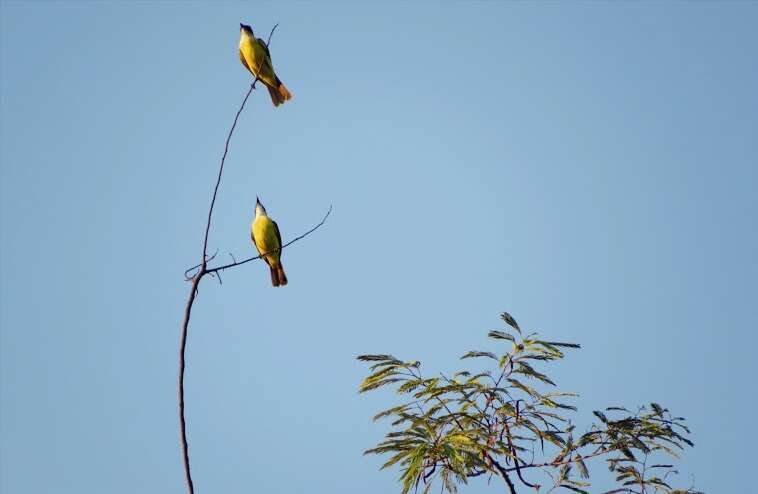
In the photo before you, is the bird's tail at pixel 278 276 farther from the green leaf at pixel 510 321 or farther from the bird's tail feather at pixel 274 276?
the green leaf at pixel 510 321

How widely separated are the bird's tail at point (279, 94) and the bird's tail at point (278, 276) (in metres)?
2.17

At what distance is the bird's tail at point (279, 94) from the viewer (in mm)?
10109

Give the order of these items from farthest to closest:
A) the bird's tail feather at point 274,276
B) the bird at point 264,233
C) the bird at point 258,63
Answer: the bird's tail feather at point 274,276
the bird at point 258,63
the bird at point 264,233

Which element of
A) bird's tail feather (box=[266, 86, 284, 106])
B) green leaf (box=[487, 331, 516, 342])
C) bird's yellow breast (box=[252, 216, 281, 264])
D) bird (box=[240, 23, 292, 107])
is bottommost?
green leaf (box=[487, 331, 516, 342])

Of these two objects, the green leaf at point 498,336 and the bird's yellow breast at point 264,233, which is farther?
the bird's yellow breast at point 264,233

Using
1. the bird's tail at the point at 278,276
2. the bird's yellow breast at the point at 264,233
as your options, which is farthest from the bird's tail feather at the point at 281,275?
the bird's yellow breast at the point at 264,233

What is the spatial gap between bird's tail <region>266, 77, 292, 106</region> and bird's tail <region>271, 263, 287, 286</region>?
7.11 feet

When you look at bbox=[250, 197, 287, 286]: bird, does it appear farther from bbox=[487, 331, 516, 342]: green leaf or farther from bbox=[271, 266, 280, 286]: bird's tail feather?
bbox=[487, 331, 516, 342]: green leaf

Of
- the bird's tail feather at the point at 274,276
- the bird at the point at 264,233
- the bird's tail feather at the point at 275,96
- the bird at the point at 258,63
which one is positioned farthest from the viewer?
the bird's tail feather at the point at 274,276

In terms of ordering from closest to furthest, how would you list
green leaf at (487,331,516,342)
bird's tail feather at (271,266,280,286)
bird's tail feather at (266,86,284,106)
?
1. green leaf at (487,331,516,342)
2. bird's tail feather at (266,86,284,106)
3. bird's tail feather at (271,266,280,286)

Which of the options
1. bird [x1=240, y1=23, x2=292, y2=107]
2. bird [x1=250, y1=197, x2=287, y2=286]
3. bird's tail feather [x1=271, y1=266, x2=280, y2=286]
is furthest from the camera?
bird's tail feather [x1=271, y1=266, x2=280, y2=286]

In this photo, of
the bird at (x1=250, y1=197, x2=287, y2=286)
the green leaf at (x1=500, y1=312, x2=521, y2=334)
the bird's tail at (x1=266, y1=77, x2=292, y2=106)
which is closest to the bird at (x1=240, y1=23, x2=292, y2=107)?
the bird's tail at (x1=266, y1=77, x2=292, y2=106)

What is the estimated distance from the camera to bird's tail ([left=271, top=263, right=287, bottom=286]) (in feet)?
34.6

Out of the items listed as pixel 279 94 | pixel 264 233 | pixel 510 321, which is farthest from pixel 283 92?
pixel 510 321
